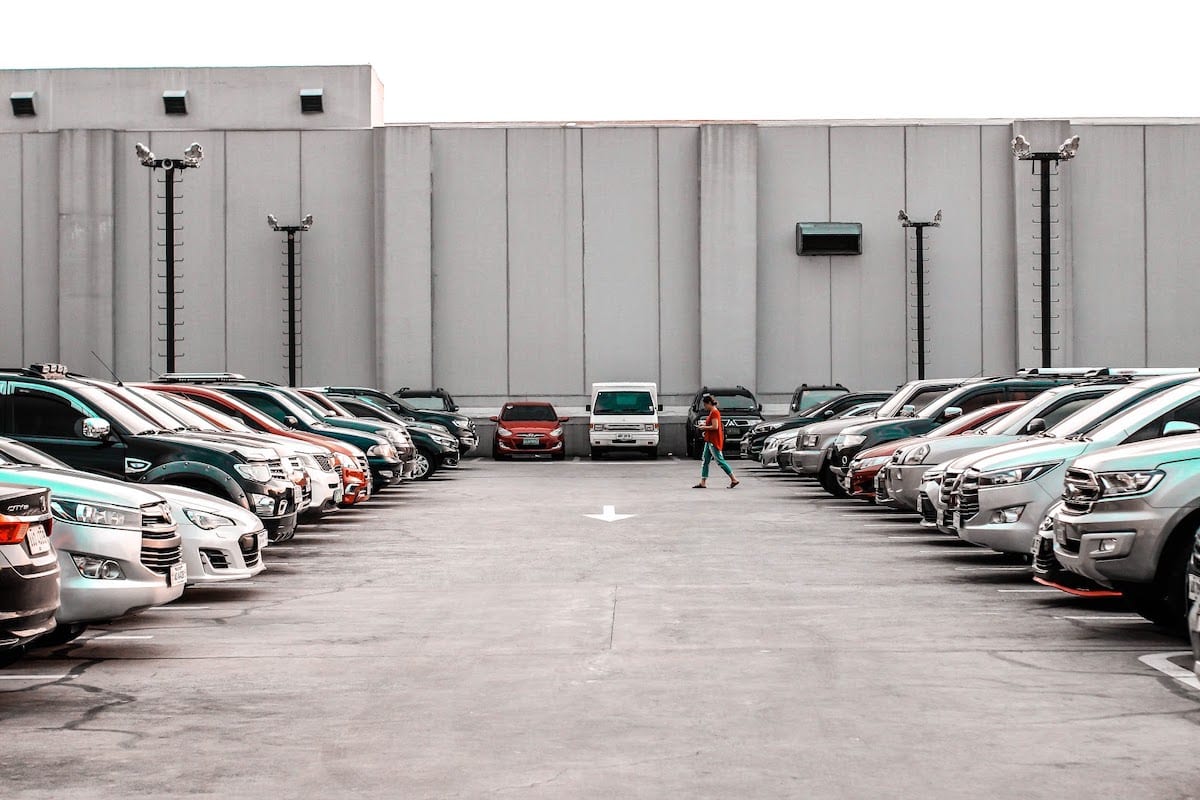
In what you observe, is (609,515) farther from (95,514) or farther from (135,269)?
(135,269)

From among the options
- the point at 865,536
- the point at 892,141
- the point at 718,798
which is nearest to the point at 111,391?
the point at 865,536

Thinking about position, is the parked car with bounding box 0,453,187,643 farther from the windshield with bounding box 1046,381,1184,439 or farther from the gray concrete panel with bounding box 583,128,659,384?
the gray concrete panel with bounding box 583,128,659,384

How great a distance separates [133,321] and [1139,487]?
136ft

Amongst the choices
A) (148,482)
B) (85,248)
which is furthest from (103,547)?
(85,248)

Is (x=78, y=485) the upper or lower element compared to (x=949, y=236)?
lower

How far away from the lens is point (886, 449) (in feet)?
67.1

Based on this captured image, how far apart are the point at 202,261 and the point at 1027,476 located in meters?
38.0

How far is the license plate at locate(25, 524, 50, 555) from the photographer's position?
7.55 metres

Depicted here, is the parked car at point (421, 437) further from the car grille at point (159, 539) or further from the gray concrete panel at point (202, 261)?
the gray concrete panel at point (202, 261)

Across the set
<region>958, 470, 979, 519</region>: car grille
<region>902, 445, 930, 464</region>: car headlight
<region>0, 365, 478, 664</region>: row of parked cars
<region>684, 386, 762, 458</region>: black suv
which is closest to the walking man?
<region>0, 365, 478, 664</region>: row of parked cars

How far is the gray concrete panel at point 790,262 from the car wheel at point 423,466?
1857 centimetres

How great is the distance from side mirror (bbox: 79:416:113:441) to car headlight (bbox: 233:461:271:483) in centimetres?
128

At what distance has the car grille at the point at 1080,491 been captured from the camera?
32.8ft

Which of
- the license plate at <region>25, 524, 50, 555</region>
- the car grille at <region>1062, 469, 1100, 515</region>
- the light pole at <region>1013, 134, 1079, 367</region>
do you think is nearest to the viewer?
the license plate at <region>25, 524, 50, 555</region>
